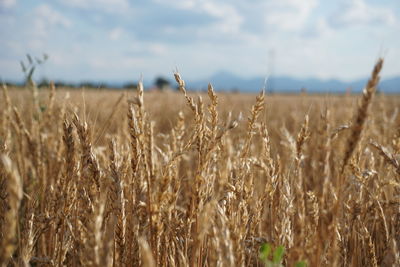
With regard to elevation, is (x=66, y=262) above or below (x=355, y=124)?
below

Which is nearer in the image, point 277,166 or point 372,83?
point 372,83

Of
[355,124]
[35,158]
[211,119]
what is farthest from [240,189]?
[35,158]

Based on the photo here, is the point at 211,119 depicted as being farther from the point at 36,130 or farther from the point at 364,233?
the point at 36,130

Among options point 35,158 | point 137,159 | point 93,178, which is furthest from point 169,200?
point 35,158

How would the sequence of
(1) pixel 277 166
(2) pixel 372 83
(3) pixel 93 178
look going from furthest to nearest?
1. (1) pixel 277 166
2. (3) pixel 93 178
3. (2) pixel 372 83

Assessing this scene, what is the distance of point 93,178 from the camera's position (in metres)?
1.12

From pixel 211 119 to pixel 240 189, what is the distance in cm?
25

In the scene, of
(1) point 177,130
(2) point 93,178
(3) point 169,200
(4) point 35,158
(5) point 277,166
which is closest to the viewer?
(3) point 169,200

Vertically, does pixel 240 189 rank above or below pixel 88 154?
below

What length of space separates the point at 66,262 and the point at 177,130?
2.24 feet

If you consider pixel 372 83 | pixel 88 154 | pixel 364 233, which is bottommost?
pixel 364 233

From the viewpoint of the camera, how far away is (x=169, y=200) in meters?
1.00

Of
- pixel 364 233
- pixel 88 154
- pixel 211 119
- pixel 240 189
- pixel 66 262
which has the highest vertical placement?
pixel 211 119

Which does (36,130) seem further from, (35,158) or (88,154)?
(88,154)
